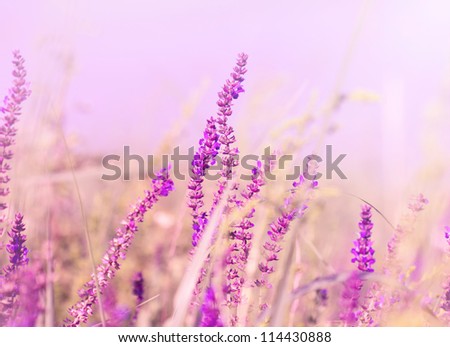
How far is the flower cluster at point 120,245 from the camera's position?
3.36 ft

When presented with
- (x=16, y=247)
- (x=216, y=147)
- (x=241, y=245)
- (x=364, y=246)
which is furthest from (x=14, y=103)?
(x=364, y=246)

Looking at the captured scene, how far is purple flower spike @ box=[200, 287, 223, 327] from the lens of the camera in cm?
94

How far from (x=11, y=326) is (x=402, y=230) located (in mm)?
752

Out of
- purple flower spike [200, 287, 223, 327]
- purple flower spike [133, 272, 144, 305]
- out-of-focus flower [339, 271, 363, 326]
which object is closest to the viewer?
purple flower spike [200, 287, 223, 327]

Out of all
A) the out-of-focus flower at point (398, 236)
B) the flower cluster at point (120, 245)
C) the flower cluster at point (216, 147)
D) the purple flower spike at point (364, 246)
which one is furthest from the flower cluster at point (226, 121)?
the out-of-focus flower at point (398, 236)

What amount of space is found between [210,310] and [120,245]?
22 cm

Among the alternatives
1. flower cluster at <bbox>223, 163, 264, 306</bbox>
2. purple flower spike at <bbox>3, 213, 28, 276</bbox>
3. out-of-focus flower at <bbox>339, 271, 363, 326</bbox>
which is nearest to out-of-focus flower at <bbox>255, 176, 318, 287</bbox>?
flower cluster at <bbox>223, 163, 264, 306</bbox>

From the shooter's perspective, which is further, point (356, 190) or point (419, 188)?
point (356, 190)

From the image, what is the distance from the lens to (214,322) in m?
0.95

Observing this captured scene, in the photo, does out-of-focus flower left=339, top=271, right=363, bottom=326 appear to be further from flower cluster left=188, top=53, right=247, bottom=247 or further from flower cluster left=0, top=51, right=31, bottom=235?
flower cluster left=0, top=51, right=31, bottom=235

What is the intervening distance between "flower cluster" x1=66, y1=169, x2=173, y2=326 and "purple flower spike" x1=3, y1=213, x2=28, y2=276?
119mm

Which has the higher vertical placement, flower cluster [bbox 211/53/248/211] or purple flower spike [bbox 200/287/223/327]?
flower cluster [bbox 211/53/248/211]
